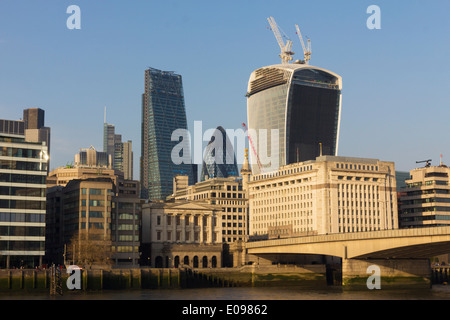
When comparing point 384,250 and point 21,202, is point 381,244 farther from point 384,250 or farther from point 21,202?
point 21,202

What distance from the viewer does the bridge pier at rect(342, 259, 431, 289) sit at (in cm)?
16188

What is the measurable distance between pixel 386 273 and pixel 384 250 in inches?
589

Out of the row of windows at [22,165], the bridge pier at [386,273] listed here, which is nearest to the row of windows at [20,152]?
the row of windows at [22,165]

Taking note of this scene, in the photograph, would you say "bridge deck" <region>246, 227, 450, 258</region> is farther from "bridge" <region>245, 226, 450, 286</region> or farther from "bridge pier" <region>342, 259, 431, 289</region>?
"bridge pier" <region>342, 259, 431, 289</region>

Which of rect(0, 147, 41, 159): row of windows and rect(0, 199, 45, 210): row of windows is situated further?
rect(0, 147, 41, 159): row of windows

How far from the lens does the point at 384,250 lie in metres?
153

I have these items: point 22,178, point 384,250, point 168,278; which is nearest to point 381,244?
point 384,250

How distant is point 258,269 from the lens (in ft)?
614

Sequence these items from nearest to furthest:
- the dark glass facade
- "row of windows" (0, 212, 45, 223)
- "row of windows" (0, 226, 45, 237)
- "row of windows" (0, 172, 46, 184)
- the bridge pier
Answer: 1. the bridge pier
2. "row of windows" (0, 212, 45, 223)
3. "row of windows" (0, 226, 45, 237)
4. the dark glass facade
5. "row of windows" (0, 172, 46, 184)

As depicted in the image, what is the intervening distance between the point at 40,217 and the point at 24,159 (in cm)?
1352

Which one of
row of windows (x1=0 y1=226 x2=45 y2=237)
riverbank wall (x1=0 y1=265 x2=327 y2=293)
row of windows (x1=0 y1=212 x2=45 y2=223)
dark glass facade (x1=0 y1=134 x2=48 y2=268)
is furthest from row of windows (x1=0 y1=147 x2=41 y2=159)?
riverbank wall (x1=0 y1=265 x2=327 y2=293)
